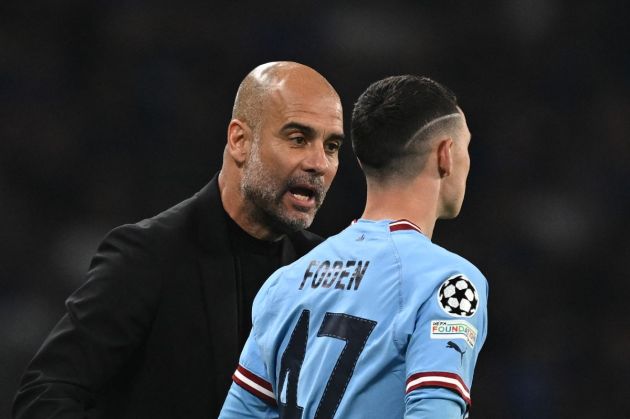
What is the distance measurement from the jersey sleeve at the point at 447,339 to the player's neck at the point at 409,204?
0.17 m

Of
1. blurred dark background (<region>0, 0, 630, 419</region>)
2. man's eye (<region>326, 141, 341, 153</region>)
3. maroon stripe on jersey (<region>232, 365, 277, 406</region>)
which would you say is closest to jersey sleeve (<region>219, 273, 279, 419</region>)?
maroon stripe on jersey (<region>232, 365, 277, 406</region>)

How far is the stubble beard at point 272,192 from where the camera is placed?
1864mm

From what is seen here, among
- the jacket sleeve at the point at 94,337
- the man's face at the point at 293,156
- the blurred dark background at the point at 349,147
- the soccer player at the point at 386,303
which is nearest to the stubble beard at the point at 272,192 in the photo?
the man's face at the point at 293,156

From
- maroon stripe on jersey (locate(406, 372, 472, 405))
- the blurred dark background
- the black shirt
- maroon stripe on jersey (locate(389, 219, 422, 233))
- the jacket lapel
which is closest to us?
maroon stripe on jersey (locate(406, 372, 472, 405))

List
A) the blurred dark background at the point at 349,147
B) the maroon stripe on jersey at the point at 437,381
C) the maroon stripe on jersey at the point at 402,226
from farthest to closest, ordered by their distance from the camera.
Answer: the blurred dark background at the point at 349,147
the maroon stripe on jersey at the point at 402,226
the maroon stripe on jersey at the point at 437,381

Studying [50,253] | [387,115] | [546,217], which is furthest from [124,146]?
[387,115]

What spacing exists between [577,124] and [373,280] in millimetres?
3214

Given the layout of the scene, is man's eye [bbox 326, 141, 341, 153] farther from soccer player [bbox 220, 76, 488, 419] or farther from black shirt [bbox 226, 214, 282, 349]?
soccer player [bbox 220, 76, 488, 419]

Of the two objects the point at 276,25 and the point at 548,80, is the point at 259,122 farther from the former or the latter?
the point at 548,80

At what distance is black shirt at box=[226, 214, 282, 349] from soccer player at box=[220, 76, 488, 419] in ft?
1.48

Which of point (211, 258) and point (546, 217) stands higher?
point (546, 217)

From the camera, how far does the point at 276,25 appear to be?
408 centimetres

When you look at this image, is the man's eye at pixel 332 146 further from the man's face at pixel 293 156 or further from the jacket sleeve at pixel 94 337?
the jacket sleeve at pixel 94 337

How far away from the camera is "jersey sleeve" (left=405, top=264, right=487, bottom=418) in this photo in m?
1.14
